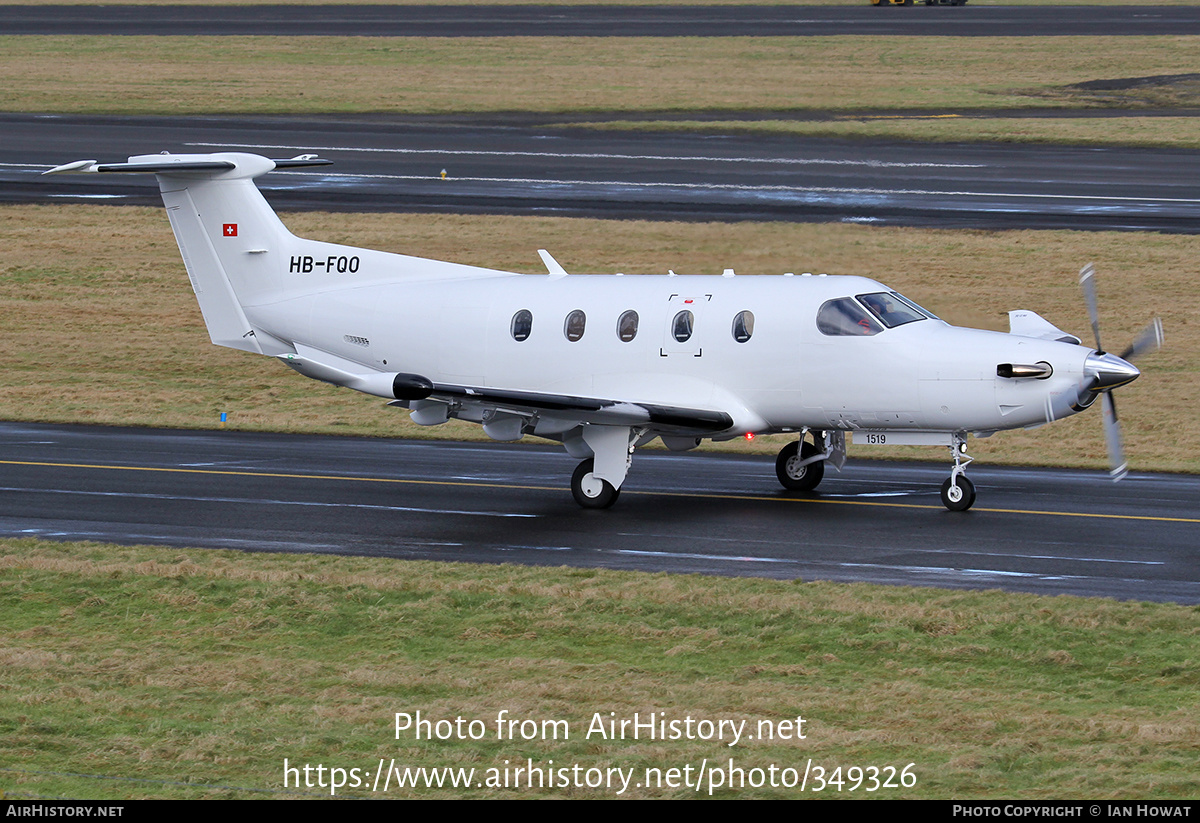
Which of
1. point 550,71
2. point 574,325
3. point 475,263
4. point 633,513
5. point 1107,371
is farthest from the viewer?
point 550,71

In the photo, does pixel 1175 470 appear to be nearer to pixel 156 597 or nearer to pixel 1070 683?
pixel 1070 683

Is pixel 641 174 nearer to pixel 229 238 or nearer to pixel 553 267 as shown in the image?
pixel 553 267

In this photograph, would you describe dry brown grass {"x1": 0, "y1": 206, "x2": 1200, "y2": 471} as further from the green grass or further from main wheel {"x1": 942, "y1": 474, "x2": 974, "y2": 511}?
the green grass

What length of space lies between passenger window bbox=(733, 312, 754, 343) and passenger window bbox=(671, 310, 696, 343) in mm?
602

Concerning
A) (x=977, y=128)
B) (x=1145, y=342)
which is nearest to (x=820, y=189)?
(x=977, y=128)

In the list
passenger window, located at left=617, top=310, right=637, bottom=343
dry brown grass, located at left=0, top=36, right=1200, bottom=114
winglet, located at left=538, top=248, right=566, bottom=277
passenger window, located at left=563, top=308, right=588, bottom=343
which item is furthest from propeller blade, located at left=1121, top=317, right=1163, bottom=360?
dry brown grass, located at left=0, top=36, right=1200, bottom=114

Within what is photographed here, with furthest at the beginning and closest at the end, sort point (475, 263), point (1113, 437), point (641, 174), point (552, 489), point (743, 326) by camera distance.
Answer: point (641, 174) → point (475, 263) → point (552, 489) → point (743, 326) → point (1113, 437)

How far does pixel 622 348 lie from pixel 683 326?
0.94 metres

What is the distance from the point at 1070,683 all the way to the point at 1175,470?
11.3 metres

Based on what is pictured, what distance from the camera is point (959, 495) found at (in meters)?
20.4

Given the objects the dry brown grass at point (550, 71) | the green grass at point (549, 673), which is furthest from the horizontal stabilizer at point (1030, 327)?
the dry brown grass at point (550, 71)

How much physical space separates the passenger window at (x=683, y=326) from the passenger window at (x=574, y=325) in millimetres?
1333

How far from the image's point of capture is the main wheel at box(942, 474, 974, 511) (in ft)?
66.9

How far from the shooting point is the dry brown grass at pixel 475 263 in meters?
28.5
